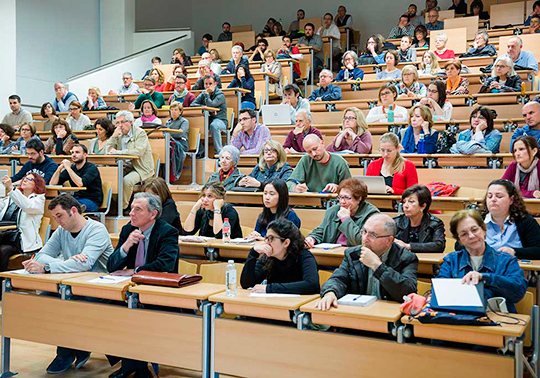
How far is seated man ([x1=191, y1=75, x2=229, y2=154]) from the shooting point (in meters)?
7.32

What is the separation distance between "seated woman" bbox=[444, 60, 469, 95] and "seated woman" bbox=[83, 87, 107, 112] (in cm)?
486

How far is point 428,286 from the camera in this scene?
293cm

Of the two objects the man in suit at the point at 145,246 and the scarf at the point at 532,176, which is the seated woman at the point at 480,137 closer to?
the scarf at the point at 532,176

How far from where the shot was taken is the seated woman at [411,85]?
23.0ft

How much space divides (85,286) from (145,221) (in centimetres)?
52

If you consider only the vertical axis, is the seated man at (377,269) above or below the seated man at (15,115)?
below

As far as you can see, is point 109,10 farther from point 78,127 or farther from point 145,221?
point 145,221

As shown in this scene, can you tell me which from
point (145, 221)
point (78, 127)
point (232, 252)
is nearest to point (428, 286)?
point (232, 252)

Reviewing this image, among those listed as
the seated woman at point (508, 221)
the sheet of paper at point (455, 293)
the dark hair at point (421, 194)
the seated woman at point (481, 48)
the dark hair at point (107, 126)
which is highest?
the seated woman at point (481, 48)

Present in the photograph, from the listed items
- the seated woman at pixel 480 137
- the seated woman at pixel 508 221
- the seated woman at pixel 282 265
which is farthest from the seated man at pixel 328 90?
the seated woman at pixel 282 265

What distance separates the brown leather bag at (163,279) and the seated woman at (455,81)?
484cm

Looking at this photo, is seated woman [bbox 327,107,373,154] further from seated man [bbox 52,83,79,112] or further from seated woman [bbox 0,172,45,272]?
seated man [bbox 52,83,79,112]

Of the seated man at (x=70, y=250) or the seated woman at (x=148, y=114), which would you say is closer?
A: the seated man at (x=70, y=250)

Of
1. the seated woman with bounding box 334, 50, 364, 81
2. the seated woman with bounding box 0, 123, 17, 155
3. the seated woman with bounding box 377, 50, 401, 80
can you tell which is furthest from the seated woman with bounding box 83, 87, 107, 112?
the seated woman with bounding box 377, 50, 401, 80
